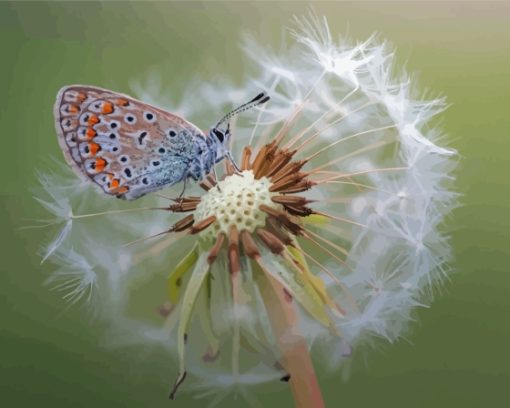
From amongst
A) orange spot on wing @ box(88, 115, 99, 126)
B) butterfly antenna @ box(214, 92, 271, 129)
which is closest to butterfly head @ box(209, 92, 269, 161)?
butterfly antenna @ box(214, 92, 271, 129)

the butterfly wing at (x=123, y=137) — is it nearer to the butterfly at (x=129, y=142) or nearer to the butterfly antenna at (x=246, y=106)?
the butterfly at (x=129, y=142)

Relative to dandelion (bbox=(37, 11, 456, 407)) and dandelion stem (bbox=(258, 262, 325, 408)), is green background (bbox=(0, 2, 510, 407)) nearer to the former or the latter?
dandelion (bbox=(37, 11, 456, 407))

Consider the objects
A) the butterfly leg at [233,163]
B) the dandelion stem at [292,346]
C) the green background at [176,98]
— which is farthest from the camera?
the green background at [176,98]

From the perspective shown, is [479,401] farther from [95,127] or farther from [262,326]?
[95,127]

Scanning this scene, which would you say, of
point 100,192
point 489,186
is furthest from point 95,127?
point 489,186

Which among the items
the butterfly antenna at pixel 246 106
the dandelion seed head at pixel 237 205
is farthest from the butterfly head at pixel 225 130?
the dandelion seed head at pixel 237 205

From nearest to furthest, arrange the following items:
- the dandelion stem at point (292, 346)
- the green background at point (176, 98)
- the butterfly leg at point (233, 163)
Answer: the dandelion stem at point (292, 346) → the butterfly leg at point (233, 163) → the green background at point (176, 98)
